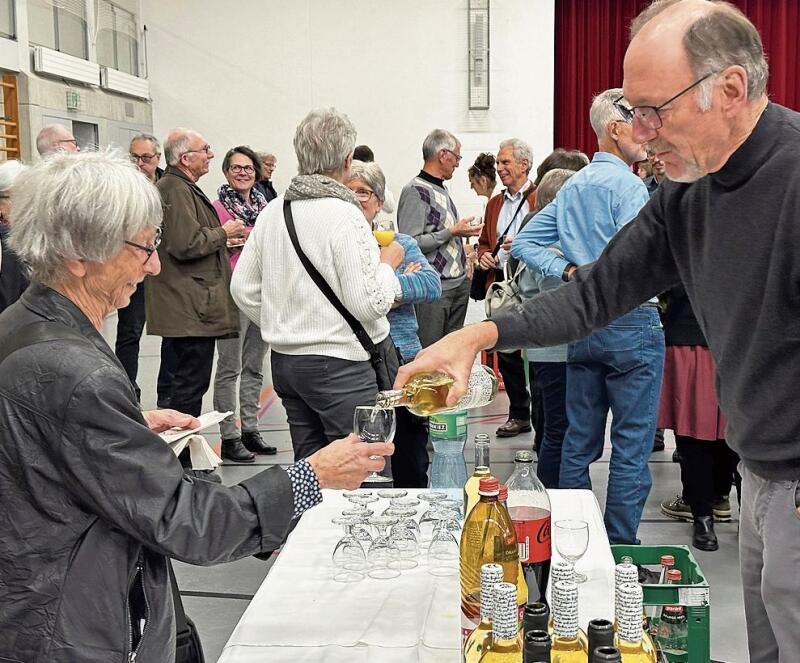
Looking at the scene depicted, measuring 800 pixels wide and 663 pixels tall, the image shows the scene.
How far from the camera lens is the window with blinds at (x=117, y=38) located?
472 inches

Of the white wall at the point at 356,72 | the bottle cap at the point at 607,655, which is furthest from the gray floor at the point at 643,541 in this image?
the white wall at the point at 356,72

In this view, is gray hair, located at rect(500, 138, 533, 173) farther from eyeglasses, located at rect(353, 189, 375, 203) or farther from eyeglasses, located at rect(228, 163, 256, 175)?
eyeglasses, located at rect(353, 189, 375, 203)

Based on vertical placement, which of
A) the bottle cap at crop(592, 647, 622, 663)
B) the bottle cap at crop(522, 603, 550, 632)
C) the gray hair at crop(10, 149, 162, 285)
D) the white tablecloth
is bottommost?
the white tablecloth

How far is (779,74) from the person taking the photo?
527 inches

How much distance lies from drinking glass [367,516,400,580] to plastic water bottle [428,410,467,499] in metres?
1.71

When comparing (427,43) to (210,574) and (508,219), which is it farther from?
(210,574)

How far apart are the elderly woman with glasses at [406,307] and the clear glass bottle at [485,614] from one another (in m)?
2.80

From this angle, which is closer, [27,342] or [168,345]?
[27,342]

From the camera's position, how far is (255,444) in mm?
5758

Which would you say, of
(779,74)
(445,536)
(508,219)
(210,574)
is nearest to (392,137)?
(779,74)

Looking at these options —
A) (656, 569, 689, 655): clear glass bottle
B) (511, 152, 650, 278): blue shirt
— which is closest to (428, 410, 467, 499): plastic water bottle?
(511, 152, 650, 278): blue shirt

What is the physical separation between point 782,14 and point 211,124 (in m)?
7.96

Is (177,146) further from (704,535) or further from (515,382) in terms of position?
(704,535)

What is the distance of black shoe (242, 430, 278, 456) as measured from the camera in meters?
5.72
